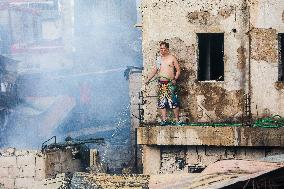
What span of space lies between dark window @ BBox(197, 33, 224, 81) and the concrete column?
2223 millimetres

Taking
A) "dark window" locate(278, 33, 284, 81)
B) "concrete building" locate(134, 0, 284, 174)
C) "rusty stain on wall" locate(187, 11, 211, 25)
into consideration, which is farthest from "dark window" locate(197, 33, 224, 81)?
"dark window" locate(278, 33, 284, 81)

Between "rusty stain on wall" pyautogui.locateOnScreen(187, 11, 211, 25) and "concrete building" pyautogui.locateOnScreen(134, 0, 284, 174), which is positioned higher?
"rusty stain on wall" pyautogui.locateOnScreen(187, 11, 211, 25)

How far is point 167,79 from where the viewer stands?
1184 centimetres

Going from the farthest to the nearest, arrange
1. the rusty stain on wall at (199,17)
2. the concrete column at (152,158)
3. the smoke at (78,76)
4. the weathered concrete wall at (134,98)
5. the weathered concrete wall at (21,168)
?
the smoke at (78,76) < the weathered concrete wall at (134,98) < the weathered concrete wall at (21,168) < the concrete column at (152,158) < the rusty stain on wall at (199,17)

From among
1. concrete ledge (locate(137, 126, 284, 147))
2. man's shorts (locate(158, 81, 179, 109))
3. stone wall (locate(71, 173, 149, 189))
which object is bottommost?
stone wall (locate(71, 173, 149, 189))

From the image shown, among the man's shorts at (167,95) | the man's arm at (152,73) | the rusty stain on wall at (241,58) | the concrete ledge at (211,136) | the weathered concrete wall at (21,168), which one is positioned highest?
the rusty stain on wall at (241,58)

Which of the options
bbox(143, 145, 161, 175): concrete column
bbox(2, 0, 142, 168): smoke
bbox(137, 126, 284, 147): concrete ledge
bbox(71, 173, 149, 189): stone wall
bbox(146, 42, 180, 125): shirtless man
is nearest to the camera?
bbox(71, 173, 149, 189): stone wall

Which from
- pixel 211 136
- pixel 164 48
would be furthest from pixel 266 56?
pixel 164 48

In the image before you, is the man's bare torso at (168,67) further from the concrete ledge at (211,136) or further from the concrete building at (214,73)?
the concrete ledge at (211,136)

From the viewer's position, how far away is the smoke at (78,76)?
29953mm

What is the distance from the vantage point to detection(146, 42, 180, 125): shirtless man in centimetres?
1181

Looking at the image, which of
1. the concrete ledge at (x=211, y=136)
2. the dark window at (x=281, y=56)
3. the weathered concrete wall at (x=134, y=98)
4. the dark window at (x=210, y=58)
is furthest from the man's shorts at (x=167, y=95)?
the weathered concrete wall at (x=134, y=98)

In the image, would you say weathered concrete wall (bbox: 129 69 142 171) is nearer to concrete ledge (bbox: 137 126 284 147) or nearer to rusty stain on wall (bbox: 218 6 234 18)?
concrete ledge (bbox: 137 126 284 147)

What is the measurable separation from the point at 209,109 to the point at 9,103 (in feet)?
68.2
